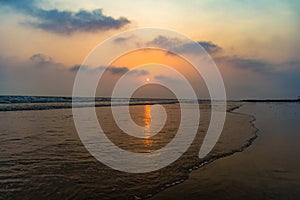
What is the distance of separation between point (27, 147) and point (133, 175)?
485 centimetres

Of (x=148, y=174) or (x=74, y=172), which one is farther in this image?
(x=148, y=174)

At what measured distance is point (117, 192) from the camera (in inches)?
232

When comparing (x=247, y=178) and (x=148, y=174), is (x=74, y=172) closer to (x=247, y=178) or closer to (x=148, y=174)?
(x=148, y=174)

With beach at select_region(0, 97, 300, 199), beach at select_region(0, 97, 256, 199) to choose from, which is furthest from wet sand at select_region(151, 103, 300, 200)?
beach at select_region(0, 97, 256, 199)

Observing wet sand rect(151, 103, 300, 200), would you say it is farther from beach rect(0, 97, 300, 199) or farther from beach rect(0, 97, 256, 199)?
beach rect(0, 97, 256, 199)

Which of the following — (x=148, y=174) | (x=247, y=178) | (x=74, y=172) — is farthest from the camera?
(x=148, y=174)

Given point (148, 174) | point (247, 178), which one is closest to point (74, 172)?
point (148, 174)

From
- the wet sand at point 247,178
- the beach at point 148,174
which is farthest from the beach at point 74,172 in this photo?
the wet sand at point 247,178

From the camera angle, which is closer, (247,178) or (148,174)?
Result: (247,178)

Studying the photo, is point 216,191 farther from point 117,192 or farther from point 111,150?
point 111,150

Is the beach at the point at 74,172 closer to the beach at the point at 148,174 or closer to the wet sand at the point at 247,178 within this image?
the beach at the point at 148,174

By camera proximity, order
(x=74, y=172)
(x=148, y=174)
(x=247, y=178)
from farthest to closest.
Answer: (x=148, y=174), (x=74, y=172), (x=247, y=178)

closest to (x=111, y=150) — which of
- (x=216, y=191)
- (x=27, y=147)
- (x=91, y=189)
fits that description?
(x=27, y=147)

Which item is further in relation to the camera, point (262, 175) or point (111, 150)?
point (111, 150)
